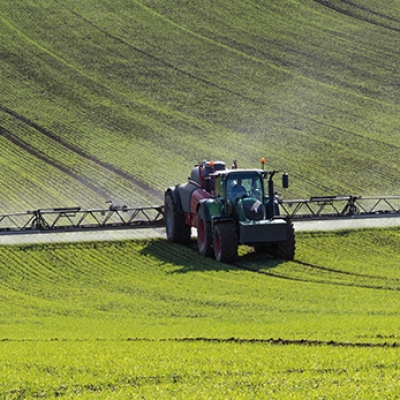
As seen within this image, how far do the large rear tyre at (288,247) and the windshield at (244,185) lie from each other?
3.99 ft

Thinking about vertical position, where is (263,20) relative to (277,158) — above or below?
above

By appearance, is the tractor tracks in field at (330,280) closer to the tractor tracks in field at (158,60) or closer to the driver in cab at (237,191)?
the driver in cab at (237,191)

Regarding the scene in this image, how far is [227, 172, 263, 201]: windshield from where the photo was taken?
23953 mm

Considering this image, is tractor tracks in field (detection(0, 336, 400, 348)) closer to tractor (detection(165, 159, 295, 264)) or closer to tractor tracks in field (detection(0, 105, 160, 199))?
tractor (detection(165, 159, 295, 264))

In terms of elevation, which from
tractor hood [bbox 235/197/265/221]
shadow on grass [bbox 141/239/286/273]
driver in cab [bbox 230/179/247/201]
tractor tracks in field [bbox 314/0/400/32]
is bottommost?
shadow on grass [bbox 141/239/286/273]

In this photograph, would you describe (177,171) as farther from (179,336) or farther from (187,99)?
(179,336)

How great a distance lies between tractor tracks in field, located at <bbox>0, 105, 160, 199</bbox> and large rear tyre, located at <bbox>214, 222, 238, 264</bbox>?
40.4ft

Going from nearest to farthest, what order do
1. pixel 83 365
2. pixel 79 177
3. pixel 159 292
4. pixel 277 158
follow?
pixel 83 365, pixel 159 292, pixel 79 177, pixel 277 158

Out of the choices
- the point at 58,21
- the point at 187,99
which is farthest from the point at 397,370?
the point at 58,21

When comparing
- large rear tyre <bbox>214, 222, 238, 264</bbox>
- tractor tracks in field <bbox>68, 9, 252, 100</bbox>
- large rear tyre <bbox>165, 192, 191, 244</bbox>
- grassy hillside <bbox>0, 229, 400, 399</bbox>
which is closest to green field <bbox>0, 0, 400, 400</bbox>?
grassy hillside <bbox>0, 229, 400, 399</bbox>

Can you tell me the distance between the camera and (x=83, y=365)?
12.3 meters

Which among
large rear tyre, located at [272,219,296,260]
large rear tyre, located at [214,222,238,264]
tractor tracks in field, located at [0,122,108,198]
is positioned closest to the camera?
large rear tyre, located at [214,222,238,264]

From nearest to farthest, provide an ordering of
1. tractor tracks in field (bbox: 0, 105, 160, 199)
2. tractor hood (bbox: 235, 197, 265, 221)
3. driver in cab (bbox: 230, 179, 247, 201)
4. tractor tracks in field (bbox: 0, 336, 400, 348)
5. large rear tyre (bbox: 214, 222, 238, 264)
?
tractor tracks in field (bbox: 0, 336, 400, 348) → large rear tyre (bbox: 214, 222, 238, 264) → tractor hood (bbox: 235, 197, 265, 221) → driver in cab (bbox: 230, 179, 247, 201) → tractor tracks in field (bbox: 0, 105, 160, 199)

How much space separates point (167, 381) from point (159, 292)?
909 centimetres
